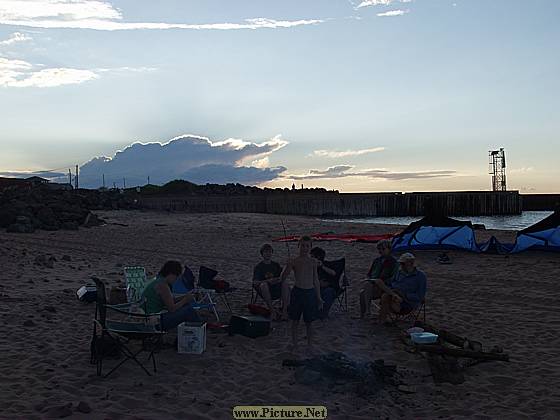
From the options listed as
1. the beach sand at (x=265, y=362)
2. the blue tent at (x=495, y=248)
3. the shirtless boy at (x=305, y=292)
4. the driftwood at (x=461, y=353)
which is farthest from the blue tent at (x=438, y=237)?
the driftwood at (x=461, y=353)

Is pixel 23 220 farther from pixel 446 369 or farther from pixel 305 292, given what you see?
pixel 446 369

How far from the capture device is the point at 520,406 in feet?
15.1

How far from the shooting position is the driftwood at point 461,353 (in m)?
5.50

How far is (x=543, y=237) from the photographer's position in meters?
13.9

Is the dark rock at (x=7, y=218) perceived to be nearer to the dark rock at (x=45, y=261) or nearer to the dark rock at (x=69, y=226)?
the dark rock at (x=69, y=226)

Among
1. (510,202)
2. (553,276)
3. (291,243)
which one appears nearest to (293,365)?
(553,276)

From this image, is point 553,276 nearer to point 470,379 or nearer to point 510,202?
point 470,379

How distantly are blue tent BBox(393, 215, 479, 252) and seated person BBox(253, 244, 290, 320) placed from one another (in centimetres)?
745

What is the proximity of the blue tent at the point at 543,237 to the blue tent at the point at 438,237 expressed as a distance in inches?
43.4

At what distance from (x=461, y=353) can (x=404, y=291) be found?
1566 millimetres

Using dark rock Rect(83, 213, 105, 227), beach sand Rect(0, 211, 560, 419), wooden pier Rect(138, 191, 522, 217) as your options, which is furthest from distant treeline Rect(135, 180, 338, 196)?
beach sand Rect(0, 211, 560, 419)

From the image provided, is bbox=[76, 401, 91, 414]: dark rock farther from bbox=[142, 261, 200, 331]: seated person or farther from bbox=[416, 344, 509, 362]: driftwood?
bbox=[416, 344, 509, 362]: driftwood

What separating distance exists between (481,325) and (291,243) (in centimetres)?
1079

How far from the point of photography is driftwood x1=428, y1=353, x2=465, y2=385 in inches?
202
